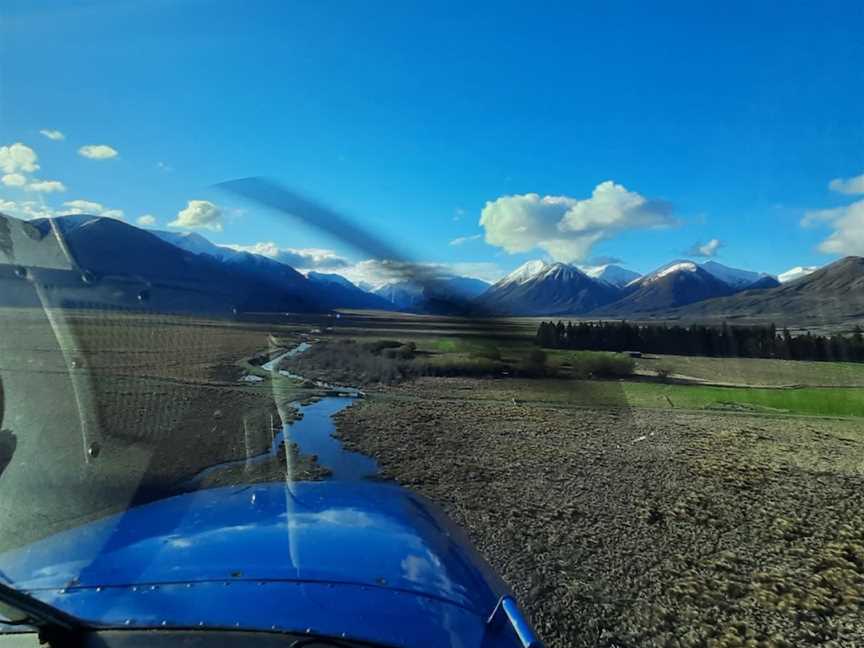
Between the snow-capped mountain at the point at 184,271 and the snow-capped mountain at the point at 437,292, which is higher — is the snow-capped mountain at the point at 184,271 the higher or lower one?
the higher one

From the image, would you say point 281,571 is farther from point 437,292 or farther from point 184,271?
point 184,271

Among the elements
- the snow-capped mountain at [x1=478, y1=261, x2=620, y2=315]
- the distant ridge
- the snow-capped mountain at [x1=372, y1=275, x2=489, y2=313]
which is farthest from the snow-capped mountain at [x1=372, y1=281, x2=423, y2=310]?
the distant ridge

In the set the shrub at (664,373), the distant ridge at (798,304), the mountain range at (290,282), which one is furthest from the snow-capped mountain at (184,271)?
the distant ridge at (798,304)

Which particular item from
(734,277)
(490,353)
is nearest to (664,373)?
(734,277)

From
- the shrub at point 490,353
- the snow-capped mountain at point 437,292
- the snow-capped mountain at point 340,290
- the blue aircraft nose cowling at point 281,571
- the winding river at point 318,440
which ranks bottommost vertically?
the winding river at point 318,440

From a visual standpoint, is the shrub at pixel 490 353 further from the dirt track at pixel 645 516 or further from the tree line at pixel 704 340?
the dirt track at pixel 645 516

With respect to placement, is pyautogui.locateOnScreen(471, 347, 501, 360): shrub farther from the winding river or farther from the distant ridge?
the distant ridge
